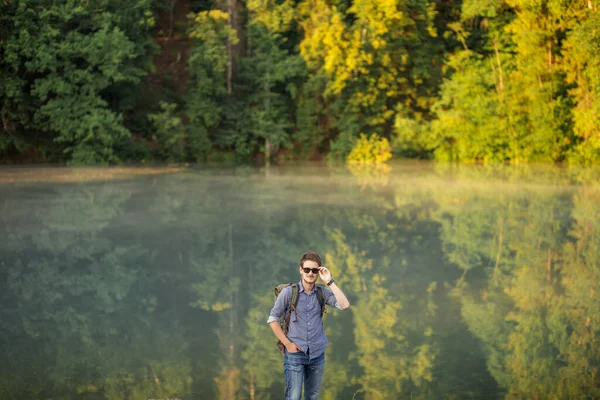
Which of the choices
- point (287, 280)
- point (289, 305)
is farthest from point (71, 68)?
point (289, 305)

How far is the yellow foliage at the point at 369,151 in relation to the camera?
36.7 metres

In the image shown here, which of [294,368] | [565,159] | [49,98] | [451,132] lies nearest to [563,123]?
[565,159]

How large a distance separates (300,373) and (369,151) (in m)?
32.6

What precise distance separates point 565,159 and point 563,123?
1800mm

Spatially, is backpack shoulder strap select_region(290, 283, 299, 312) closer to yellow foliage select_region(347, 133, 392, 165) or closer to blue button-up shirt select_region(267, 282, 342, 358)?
blue button-up shirt select_region(267, 282, 342, 358)

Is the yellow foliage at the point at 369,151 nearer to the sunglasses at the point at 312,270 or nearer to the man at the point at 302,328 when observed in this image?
the man at the point at 302,328

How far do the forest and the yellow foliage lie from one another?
26 centimetres

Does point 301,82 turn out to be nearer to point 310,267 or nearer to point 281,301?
point 281,301

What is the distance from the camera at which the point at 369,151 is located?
3709 centimetres

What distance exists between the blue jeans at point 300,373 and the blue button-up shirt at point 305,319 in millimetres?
68

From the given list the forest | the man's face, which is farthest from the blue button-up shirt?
the forest

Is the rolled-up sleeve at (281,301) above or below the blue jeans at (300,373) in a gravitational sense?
above

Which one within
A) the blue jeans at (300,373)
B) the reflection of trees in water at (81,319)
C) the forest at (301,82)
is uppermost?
the forest at (301,82)

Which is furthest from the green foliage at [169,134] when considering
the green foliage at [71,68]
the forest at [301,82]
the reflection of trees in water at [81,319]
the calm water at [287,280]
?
the reflection of trees in water at [81,319]
